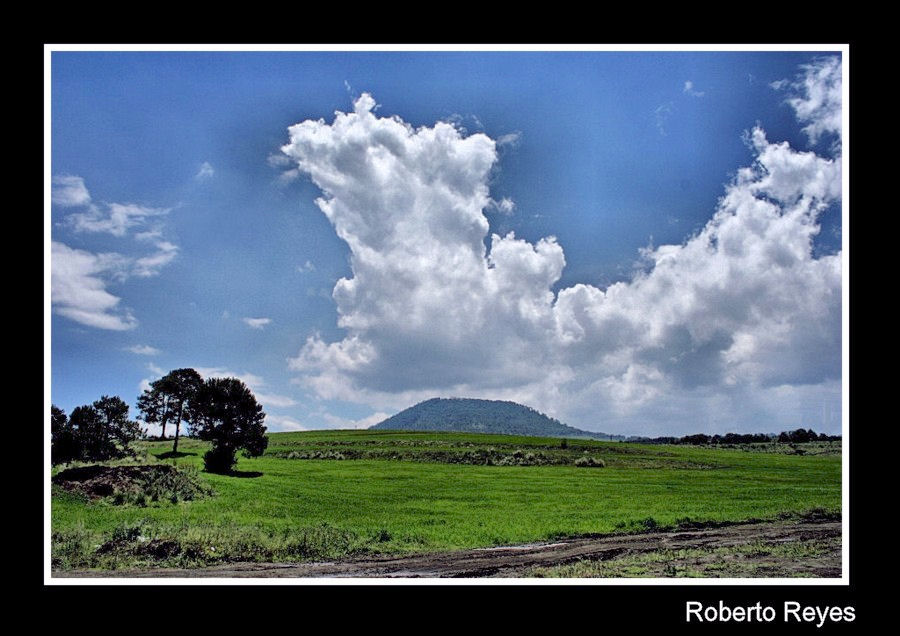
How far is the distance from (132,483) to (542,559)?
55.6 ft

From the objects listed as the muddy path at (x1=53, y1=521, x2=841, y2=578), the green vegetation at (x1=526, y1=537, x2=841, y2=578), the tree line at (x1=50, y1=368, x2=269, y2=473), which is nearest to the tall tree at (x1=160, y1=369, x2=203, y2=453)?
the tree line at (x1=50, y1=368, x2=269, y2=473)

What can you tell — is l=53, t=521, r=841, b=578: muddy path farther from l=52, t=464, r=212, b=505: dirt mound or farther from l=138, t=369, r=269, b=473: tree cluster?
l=138, t=369, r=269, b=473: tree cluster

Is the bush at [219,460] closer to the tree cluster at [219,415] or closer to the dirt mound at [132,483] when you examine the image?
the tree cluster at [219,415]

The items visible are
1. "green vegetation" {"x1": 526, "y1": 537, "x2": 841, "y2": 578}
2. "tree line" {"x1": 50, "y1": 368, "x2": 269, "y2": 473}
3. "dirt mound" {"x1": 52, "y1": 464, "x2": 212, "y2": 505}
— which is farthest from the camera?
"tree line" {"x1": 50, "y1": 368, "x2": 269, "y2": 473}

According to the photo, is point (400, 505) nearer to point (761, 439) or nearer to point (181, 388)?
point (181, 388)

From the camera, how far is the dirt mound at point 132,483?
21.9m

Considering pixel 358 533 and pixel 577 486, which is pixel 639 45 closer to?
pixel 358 533

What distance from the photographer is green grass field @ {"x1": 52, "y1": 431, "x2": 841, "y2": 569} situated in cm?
1886

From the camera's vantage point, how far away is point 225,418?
31.5 m

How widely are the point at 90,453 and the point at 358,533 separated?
1291cm

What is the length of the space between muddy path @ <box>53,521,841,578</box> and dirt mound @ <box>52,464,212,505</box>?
497 cm

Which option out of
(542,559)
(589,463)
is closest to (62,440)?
(542,559)

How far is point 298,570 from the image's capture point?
17.3 meters
